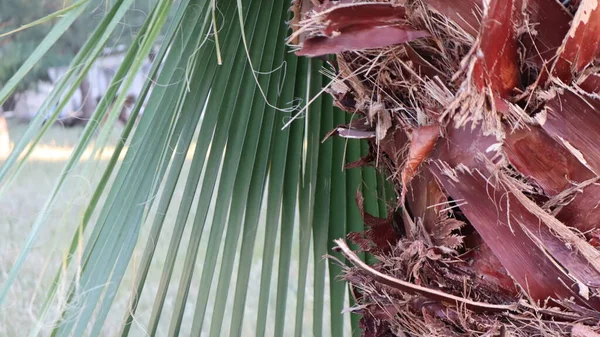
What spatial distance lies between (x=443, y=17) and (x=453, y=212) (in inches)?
6.1

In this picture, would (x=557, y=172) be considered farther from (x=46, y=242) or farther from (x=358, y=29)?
(x=46, y=242)

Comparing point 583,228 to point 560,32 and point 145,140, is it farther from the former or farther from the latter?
point 145,140

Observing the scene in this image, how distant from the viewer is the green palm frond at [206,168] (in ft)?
1.26

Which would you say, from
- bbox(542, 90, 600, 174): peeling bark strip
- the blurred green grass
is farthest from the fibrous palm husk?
the blurred green grass

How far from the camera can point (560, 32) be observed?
366mm

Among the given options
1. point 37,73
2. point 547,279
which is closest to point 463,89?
point 547,279

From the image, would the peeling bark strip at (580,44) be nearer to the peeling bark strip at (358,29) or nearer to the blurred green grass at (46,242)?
the peeling bark strip at (358,29)

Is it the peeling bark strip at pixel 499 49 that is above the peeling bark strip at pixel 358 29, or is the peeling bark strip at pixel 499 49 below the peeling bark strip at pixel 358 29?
below

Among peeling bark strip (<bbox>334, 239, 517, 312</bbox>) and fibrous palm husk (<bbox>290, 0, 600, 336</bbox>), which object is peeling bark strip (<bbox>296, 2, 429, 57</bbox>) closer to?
fibrous palm husk (<bbox>290, 0, 600, 336</bbox>)

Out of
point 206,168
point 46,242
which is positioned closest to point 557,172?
point 206,168

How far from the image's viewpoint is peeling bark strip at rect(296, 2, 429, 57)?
14.9 inches

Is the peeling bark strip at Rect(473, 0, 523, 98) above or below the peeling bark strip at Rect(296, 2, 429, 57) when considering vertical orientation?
below

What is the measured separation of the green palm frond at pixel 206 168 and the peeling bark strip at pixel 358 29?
6 centimetres

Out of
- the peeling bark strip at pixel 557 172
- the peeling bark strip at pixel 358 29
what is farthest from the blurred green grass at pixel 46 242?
the peeling bark strip at pixel 557 172
